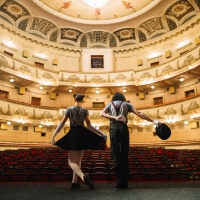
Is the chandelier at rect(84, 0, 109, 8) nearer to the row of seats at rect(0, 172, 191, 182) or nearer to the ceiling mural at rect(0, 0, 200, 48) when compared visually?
the ceiling mural at rect(0, 0, 200, 48)

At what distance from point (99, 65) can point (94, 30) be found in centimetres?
437

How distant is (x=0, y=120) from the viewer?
16.0 m

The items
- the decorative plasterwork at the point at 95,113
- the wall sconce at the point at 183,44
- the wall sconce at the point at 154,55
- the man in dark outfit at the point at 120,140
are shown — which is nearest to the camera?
the man in dark outfit at the point at 120,140

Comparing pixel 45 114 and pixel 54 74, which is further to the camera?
pixel 54 74

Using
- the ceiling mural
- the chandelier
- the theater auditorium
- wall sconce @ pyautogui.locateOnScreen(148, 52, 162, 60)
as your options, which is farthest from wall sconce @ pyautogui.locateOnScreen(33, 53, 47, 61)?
wall sconce @ pyautogui.locateOnScreen(148, 52, 162, 60)

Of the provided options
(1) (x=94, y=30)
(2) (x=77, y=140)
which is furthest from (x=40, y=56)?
(2) (x=77, y=140)

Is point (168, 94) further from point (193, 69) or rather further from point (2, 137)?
point (2, 137)

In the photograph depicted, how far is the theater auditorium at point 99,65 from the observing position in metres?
17.0

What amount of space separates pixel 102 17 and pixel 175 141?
16019 millimetres

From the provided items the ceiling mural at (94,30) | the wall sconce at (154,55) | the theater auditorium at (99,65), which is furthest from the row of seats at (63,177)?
the wall sconce at (154,55)

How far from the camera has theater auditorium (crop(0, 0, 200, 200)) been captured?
1705 cm

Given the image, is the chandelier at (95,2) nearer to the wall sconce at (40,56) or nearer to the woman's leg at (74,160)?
the wall sconce at (40,56)

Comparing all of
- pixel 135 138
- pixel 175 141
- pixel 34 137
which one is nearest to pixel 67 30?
pixel 34 137

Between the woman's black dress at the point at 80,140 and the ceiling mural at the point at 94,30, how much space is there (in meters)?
20.4
